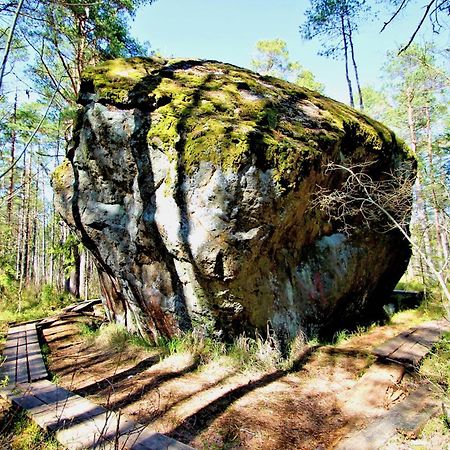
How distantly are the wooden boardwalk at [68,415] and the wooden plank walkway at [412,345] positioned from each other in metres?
3.32

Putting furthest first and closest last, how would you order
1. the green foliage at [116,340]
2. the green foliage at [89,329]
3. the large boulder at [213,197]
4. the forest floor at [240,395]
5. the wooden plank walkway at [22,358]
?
the green foliage at [89,329] < the green foliage at [116,340] < the wooden plank walkway at [22,358] < the large boulder at [213,197] < the forest floor at [240,395]

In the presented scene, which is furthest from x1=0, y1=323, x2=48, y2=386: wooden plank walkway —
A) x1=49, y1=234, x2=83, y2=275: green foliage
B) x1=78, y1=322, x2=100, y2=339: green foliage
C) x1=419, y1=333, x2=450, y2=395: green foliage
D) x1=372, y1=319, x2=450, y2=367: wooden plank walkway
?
x1=419, y1=333, x2=450, y2=395: green foliage

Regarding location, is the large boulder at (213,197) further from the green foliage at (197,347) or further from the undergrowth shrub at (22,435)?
the undergrowth shrub at (22,435)

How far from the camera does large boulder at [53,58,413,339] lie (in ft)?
15.3

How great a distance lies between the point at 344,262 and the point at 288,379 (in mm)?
2711

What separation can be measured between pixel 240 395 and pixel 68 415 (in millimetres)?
1912

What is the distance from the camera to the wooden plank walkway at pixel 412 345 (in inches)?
185

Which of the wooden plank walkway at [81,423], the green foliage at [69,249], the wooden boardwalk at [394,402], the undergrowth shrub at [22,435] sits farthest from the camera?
the green foliage at [69,249]

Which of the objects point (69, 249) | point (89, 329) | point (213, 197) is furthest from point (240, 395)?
point (69, 249)

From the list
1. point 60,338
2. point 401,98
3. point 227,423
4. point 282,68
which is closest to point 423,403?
point 227,423

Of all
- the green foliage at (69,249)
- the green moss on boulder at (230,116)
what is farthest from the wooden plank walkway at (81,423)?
the green foliage at (69,249)

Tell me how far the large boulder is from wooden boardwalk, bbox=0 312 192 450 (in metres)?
1.82

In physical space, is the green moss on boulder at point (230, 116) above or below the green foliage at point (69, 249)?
above

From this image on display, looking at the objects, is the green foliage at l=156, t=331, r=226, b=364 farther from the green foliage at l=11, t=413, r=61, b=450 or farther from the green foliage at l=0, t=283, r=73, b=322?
the green foliage at l=0, t=283, r=73, b=322
